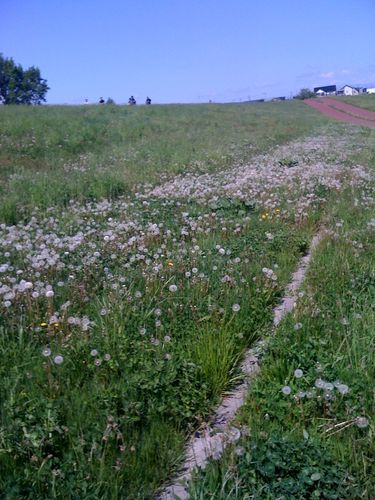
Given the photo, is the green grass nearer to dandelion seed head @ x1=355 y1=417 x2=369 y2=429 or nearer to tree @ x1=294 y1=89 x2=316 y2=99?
dandelion seed head @ x1=355 y1=417 x2=369 y2=429

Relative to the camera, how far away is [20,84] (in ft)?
317

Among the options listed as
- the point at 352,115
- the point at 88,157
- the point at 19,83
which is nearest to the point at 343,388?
the point at 88,157

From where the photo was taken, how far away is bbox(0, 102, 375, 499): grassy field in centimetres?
281

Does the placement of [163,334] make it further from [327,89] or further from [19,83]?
[327,89]

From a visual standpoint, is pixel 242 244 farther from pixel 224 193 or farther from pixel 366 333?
pixel 224 193

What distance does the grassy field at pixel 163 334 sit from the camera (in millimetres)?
2814

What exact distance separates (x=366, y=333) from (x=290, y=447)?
63.6 inches

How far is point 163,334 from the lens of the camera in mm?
4180

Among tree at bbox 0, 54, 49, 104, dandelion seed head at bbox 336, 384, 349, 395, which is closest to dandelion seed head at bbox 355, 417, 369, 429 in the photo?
dandelion seed head at bbox 336, 384, 349, 395

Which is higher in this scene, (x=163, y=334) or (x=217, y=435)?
(x=163, y=334)

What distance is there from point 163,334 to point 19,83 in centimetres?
10253

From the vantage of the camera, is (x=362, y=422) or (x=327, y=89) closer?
(x=362, y=422)

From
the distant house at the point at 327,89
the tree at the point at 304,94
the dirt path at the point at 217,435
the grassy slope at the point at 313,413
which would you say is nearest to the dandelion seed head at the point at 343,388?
the grassy slope at the point at 313,413

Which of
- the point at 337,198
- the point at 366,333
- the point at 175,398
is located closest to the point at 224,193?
the point at 337,198
